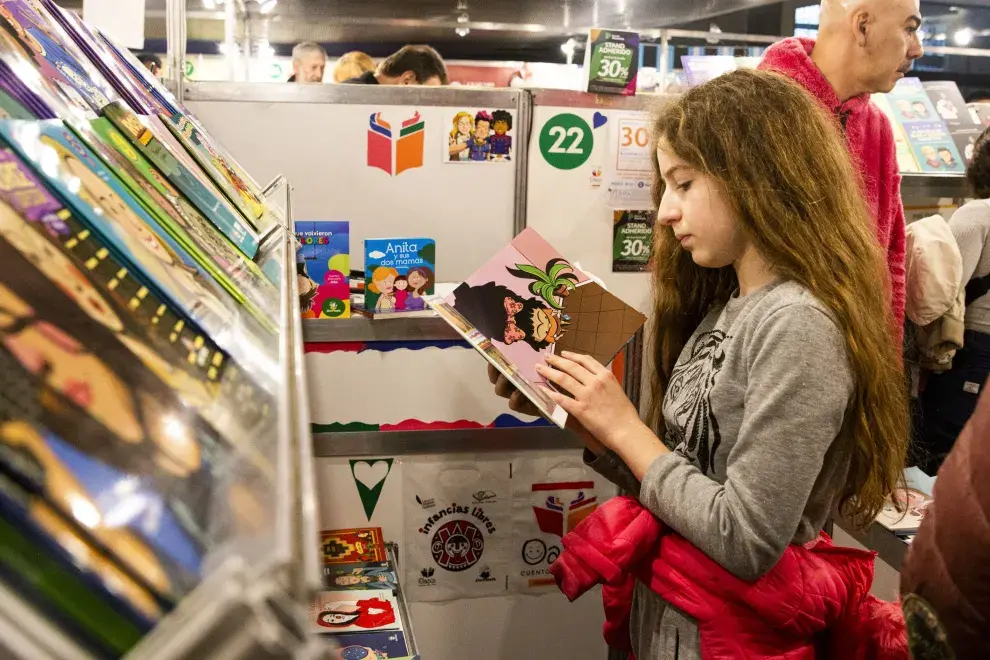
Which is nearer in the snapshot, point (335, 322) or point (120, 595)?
point (120, 595)

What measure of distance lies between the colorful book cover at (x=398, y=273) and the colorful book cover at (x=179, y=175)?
41.0 inches

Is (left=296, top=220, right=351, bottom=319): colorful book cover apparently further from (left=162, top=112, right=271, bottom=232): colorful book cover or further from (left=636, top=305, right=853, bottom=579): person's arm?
(left=636, top=305, right=853, bottom=579): person's arm

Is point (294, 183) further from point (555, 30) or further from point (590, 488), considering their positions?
point (555, 30)

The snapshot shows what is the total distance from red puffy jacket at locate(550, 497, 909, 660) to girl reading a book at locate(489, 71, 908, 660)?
3 centimetres

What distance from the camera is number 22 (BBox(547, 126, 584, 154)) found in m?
2.64

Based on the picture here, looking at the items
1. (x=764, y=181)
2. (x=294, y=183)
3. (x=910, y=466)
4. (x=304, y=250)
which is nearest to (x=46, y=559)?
(x=764, y=181)

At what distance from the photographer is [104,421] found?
1.48ft

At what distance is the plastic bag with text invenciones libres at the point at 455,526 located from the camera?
2.56m

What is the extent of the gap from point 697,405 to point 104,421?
3.54 ft

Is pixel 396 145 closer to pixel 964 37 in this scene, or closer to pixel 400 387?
pixel 400 387

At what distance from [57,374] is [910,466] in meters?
3.13

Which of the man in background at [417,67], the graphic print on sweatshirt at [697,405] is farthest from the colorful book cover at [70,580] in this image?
the man in background at [417,67]

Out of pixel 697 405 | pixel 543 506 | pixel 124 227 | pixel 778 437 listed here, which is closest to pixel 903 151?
pixel 543 506

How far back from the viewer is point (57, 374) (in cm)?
46
